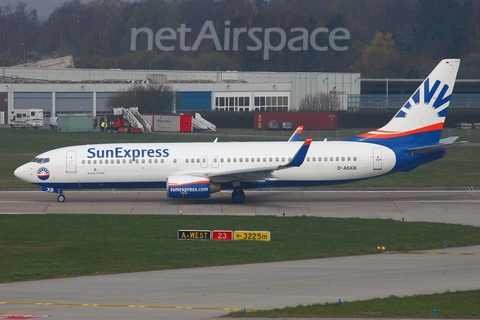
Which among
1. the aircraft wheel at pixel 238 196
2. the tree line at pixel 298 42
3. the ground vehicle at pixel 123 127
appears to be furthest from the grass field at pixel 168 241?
the tree line at pixel 298 42

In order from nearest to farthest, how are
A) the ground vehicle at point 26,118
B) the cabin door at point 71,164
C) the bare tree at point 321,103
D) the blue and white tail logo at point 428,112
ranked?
1. the cabin door at point 71,164
2. the blue and white tail logo at point 428,112
3. the ground vehicle at point 26,118
4. the bare tree at point 321,103

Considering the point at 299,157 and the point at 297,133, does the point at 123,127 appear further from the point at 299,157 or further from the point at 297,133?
the point at 299,157

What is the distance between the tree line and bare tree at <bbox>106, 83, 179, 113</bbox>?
27506mm

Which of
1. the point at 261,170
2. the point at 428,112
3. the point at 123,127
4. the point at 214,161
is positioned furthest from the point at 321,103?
the point at 261,170

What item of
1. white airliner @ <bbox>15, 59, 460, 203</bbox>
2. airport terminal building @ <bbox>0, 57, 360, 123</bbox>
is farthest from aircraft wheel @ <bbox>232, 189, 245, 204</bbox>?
airport terminal building @ <bbox>0, 57, 360, 123</bbox>

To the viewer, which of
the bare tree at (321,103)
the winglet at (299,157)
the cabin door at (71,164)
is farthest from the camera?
the bare tree at (321,103)

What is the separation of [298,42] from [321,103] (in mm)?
27785

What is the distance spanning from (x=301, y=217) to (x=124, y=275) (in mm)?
13287

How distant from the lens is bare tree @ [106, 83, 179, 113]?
110188 mm

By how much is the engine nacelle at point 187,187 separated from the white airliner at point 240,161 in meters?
0.80

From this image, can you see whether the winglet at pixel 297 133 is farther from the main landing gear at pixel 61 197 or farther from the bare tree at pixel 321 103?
the bare tree at pixel 321 103

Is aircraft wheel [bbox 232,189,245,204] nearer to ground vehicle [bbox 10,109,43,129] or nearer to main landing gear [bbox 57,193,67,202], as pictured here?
main landing gear [bbox 57,193,67,202]

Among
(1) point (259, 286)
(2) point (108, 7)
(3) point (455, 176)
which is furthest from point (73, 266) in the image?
(2) point (108, 7)

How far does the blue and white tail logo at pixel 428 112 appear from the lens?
42.4 m
